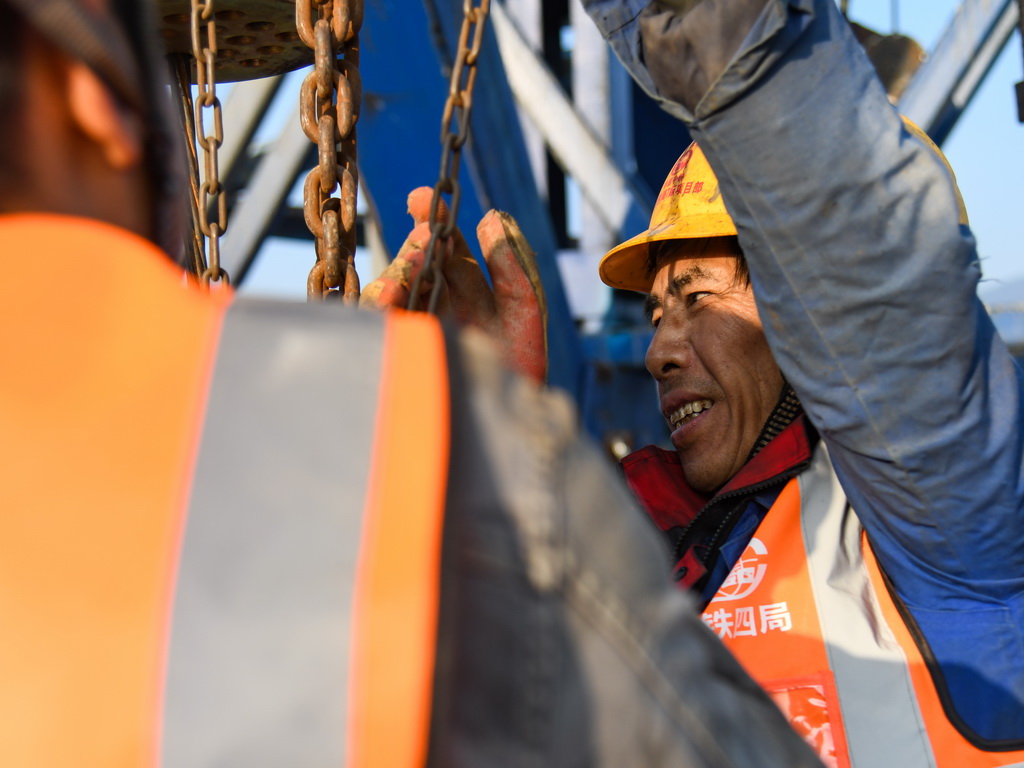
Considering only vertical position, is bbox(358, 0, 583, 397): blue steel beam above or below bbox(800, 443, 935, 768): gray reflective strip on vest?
above

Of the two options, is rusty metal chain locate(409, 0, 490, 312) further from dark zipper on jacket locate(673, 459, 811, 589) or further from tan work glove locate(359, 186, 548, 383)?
dark zipper on jacket locate(673, 459, 811, 589)

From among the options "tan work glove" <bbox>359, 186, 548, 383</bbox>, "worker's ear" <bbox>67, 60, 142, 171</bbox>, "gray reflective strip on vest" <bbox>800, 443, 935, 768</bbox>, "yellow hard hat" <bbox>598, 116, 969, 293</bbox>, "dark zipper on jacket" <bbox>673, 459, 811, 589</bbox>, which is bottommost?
"gray reflective strip on vest" <bbox>800, 443, 935, 768</bbox>

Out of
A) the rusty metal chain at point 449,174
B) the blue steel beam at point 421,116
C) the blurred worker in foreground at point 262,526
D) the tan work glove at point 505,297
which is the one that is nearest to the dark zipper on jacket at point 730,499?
the tan work glove at point 505,297

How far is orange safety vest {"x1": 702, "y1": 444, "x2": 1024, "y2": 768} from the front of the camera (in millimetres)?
1503

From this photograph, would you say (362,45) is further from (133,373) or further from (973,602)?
(133,373)

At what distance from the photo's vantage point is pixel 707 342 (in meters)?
2.26

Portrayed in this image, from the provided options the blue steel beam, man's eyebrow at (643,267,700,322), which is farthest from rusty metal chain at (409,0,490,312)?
the blue steel beam

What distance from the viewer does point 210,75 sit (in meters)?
1.70

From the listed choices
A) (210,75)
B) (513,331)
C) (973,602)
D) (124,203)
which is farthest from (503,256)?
(124,203)

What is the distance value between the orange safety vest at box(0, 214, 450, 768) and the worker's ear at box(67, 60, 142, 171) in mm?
68

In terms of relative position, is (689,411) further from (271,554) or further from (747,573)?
(271,554)

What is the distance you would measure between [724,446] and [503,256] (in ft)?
2.31

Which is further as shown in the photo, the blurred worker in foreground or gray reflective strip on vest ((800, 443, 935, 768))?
gray reflective strip on vest ((800, 443, 935, 768))

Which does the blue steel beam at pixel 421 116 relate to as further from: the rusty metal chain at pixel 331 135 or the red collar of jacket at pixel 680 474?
the rusty metal chain at pixel 331 135
